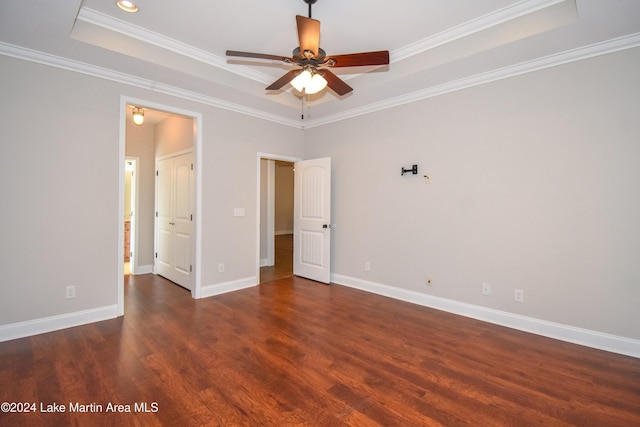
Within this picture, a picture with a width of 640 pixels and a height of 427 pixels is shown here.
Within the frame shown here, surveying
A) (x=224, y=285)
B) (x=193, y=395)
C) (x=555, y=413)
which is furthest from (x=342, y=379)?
(x=224, y=285)

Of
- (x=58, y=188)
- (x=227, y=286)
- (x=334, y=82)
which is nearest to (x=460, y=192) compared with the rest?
(x=334, y=82)

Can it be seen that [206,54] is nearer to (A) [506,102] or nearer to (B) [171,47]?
(B) [171,47]

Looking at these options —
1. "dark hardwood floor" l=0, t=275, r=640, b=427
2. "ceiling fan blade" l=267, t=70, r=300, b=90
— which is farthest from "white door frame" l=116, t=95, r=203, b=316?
"ceiling fan blade" l=267, t=70, r=300, b=90

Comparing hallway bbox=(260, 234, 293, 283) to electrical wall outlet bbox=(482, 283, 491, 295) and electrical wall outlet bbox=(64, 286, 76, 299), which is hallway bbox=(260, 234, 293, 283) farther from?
electrical wall outlet bbox=(482, 283, 491, 295)

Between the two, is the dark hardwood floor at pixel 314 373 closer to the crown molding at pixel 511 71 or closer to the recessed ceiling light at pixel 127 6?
the crown molding at pixel 511 71

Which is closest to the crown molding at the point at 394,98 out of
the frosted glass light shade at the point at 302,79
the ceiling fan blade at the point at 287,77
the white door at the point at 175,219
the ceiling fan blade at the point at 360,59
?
the white door at the point at 175,219

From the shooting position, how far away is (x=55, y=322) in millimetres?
2930

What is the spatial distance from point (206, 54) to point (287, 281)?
3.50m

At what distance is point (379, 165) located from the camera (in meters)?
4.26

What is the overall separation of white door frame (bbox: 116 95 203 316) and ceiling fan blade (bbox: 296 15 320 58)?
231cm

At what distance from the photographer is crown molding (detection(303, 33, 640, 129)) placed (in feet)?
8.38

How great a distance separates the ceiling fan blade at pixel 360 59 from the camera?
2.35 meters

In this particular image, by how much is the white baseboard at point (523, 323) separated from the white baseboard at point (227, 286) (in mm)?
1869

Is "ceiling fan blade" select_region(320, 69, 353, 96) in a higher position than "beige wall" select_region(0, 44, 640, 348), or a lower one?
higher
